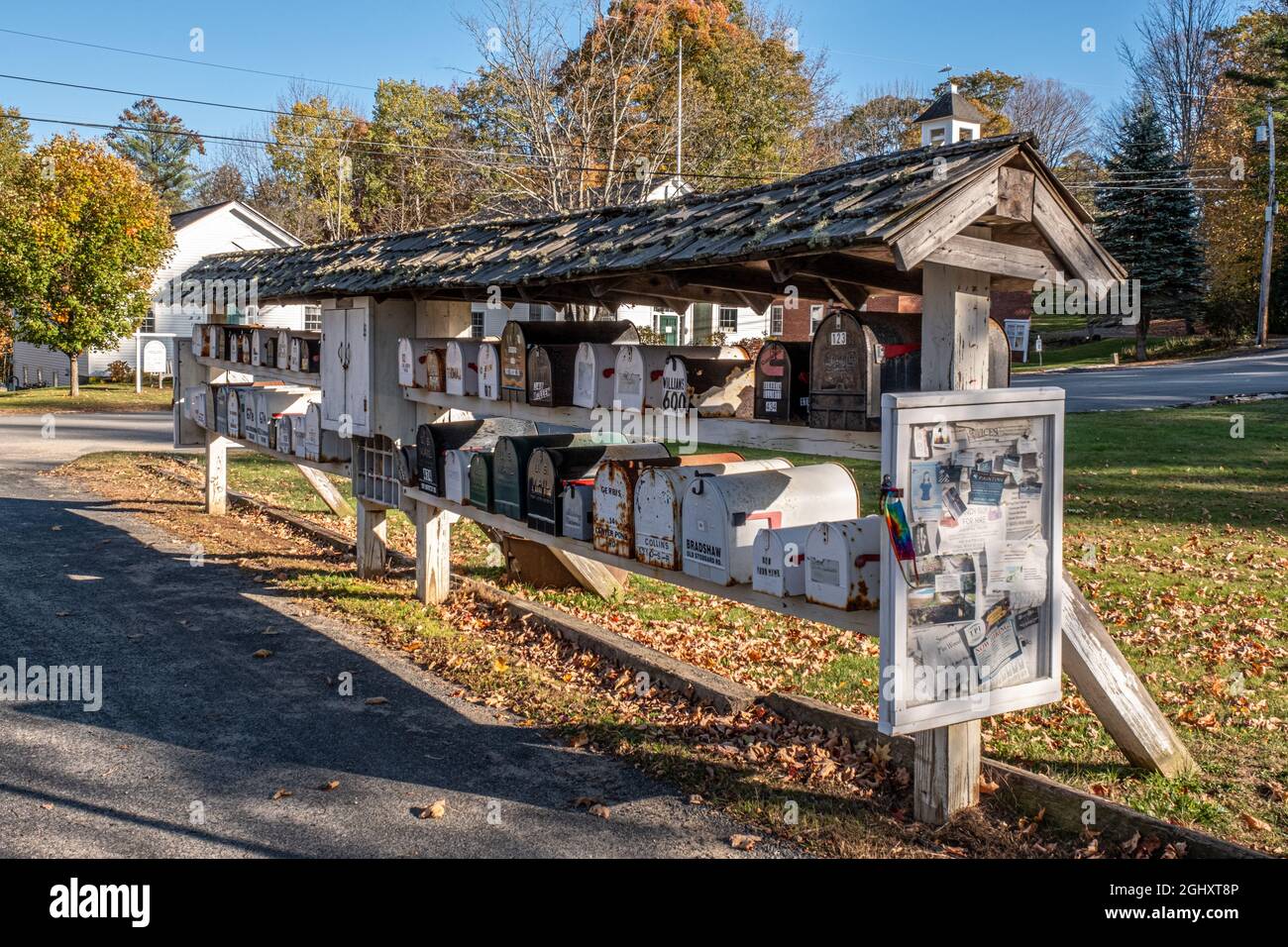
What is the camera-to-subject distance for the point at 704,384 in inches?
214

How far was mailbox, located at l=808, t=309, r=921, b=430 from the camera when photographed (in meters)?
4.43

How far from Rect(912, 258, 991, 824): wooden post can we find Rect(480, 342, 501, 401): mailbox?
3.12 meters

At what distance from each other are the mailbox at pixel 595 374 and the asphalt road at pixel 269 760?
5.75ft

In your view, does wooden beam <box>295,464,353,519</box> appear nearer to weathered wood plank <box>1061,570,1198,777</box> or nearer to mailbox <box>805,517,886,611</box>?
mailbox <box>805,517,886,611</box>

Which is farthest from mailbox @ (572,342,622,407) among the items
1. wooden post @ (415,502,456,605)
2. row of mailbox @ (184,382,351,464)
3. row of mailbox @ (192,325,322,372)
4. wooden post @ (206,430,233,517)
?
wooden post @ (206,430,233,517)

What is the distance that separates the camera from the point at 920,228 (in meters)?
3.99

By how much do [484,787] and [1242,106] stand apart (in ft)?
146

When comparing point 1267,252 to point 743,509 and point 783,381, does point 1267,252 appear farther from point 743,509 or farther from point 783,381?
point 743,509

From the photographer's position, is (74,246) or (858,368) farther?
(74,246)

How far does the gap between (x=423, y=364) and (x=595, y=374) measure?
7.59ft

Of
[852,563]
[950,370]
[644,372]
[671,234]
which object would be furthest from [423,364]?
[950,370]

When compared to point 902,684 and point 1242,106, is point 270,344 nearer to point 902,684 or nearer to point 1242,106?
point 902,684
